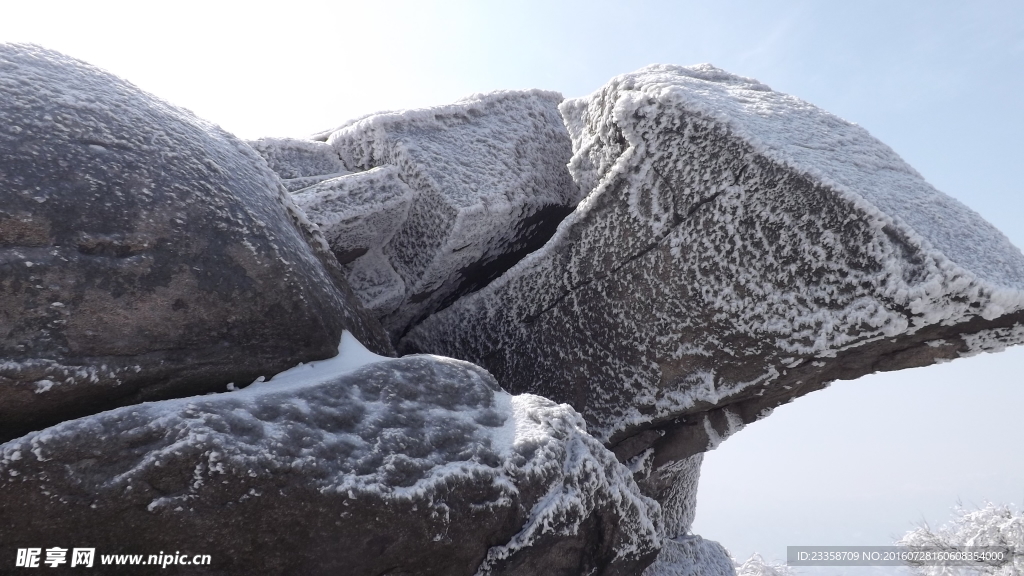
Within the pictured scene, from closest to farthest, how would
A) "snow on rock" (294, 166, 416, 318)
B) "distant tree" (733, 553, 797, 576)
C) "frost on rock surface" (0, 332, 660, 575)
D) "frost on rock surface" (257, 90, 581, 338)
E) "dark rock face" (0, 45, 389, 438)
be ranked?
"frost on rock surface" (0, 332, 660, 575) < "dark rock face" (0, 45, 389, 438) < "snow on rock" (294, 166, 416, 318) < "frost on rock surface" (257, 90, 581, 338) < "distant tree" (733, 553, 797, 576)

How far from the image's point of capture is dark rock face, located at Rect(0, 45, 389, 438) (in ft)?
6.77

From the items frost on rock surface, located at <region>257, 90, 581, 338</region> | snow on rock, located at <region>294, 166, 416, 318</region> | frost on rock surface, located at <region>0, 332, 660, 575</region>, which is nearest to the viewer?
frost on rock surface, located at <region>0, 332, 660, 575</region>

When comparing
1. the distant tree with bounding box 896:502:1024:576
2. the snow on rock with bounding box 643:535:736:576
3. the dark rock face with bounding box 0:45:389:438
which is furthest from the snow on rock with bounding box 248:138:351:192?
the distant tree with bounding box 896:502:1024:576

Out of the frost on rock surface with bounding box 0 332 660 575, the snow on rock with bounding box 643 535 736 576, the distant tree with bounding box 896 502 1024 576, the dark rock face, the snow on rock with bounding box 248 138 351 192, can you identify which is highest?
the snow on rock with bounding box 248 138 351 192

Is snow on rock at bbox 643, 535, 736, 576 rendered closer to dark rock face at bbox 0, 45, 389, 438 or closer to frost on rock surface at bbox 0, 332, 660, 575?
frost on rock surface at bbox 0, 332, 660, 575

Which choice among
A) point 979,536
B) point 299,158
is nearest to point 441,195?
point 299,158

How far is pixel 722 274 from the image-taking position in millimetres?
2980

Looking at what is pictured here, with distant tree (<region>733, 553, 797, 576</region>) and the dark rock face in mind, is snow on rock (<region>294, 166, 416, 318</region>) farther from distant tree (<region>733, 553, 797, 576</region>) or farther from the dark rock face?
distant tree (<region>733, 553, 797, 576</region>)

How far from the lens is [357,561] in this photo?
2.12 m

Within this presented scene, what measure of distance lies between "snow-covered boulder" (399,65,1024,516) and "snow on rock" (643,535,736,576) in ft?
2.87

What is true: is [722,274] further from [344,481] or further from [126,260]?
[126,260]

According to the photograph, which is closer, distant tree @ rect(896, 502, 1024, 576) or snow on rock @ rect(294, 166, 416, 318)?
snow on rock @ rect(294, 166, 416, 318)

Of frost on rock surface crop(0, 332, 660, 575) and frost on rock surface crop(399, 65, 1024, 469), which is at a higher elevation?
frost on rock surface crop(399, 65, 1024, 469)

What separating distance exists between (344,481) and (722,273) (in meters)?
1.86
